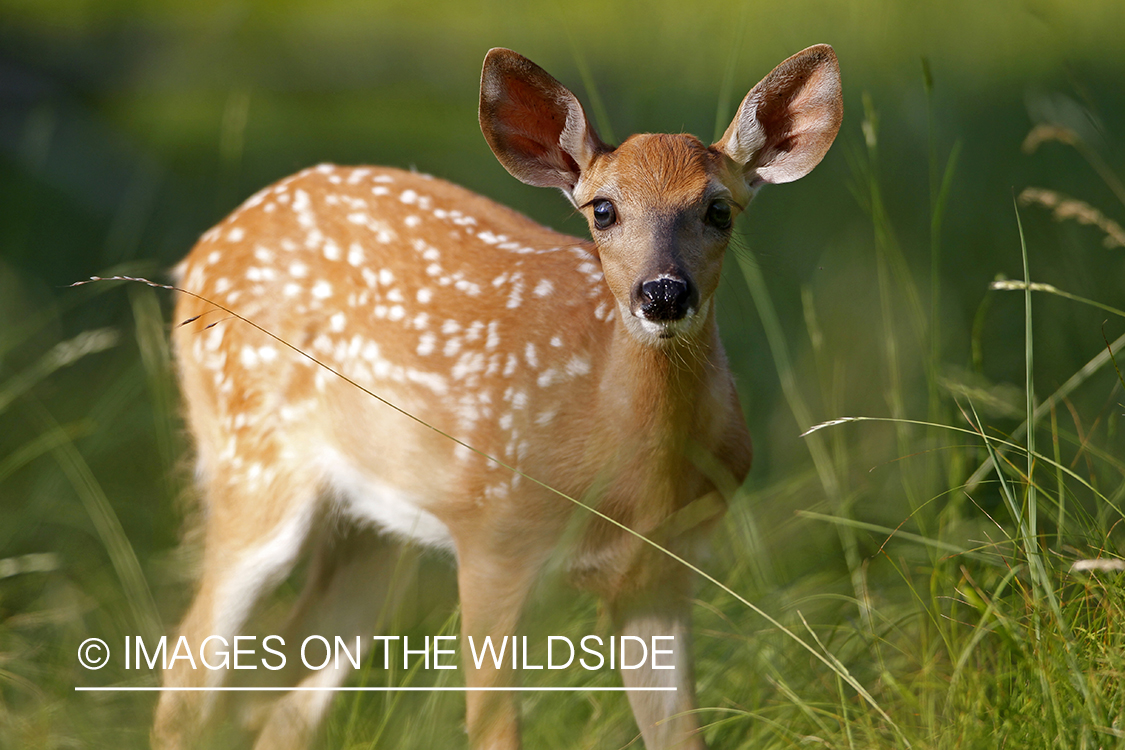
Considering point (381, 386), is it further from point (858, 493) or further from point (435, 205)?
point (858, 493)

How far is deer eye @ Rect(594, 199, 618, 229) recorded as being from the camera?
9.40 feet

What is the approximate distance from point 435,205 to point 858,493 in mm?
1741

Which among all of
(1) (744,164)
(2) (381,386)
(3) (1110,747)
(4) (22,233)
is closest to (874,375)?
(1) (744,164)

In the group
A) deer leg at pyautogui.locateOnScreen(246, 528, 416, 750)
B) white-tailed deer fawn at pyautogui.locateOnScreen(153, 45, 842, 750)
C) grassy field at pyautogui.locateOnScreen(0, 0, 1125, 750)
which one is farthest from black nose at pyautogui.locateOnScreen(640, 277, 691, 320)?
deer leg at pyautogui.locateOnScreen(246, 528, 416, 750)

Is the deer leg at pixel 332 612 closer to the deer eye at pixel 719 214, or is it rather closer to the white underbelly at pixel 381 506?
the white underbelly at pixel 381 506

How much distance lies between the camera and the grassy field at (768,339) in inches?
103

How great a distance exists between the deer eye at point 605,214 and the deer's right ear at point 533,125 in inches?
8.5

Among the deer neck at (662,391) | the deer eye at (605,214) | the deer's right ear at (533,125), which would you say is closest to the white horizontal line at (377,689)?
the deer neck at (662,391)

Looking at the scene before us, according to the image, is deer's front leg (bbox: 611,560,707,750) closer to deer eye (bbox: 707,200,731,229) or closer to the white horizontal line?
the white horizontal line

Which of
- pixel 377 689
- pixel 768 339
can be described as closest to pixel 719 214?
pixel 377 689

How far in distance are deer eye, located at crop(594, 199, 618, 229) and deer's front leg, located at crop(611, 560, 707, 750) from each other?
105 cm

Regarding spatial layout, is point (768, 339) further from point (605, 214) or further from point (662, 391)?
point (605, 214)

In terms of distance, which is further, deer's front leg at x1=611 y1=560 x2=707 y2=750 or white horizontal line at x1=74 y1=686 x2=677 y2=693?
deer's front leg at x1=611 y1=560 x2=707 y2=750

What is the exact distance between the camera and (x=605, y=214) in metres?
2.87
